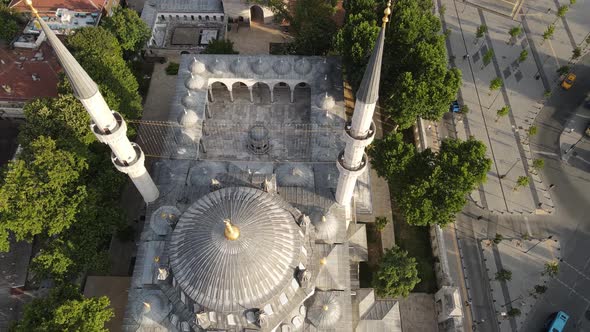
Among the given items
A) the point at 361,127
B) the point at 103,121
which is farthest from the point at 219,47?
the point at 361,127

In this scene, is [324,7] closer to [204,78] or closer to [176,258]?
[204,78]

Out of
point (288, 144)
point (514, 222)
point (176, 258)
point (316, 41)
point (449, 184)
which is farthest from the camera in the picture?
point (316, 41)

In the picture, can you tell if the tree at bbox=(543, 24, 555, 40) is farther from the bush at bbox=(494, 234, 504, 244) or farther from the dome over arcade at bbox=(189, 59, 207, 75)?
the dome over arcade at bbox=(189, 59, 207, 75)

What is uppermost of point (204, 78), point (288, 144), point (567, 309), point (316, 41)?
point (316, 41)

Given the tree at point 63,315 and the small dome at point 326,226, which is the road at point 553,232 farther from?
the tree at point 63,315

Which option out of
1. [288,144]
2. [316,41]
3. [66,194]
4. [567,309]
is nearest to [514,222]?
[567,309]

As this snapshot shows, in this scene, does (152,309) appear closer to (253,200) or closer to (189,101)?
(253,200)
